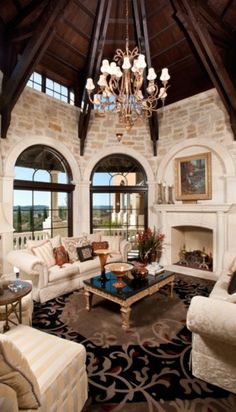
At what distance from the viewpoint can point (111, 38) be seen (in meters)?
4.34

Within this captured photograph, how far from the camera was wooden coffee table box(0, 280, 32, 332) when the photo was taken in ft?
7.31

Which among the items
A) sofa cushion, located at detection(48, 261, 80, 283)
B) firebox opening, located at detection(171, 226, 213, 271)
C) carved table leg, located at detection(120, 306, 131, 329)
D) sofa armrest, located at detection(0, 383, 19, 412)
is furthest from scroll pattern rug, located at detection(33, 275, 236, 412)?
firebox opening, located at detection(171, 226, 213, 271)

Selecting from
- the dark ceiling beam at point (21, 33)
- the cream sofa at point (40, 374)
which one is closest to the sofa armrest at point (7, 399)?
the cream sofa at point (40, 374)

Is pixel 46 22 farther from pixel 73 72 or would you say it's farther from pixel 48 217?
pixel 48 217

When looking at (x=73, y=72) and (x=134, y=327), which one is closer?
(x=134, y=327)

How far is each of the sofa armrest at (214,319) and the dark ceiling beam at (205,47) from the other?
3915 millimetres

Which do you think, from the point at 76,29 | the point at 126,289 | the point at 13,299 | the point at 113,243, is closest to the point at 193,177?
the point at 113,243

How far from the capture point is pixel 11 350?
1.10 m

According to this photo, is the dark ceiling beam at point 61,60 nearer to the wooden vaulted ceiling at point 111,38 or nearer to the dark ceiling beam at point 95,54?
the wooden vaulted ceiling at point 111,38

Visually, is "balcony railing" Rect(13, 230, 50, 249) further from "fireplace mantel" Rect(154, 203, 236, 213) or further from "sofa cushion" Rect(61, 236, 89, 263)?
"fireplace mantel" Rect(154, 203, 236, 213)

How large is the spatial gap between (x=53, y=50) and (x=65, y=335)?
17.0 feet

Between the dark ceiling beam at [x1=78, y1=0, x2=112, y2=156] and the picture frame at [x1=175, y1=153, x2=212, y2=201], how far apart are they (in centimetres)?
246

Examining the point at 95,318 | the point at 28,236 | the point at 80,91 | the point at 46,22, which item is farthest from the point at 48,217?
the point at 46,22

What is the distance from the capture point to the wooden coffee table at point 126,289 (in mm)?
2774
